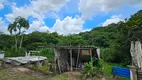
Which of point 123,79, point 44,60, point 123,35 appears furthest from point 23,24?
point 123,79

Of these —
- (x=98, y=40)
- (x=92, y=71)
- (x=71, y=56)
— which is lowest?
(x=92, y=71)

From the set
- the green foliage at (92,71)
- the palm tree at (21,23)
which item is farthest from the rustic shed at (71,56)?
the palm tree at (21,23)

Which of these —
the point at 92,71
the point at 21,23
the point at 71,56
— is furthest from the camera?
the point at 21,23

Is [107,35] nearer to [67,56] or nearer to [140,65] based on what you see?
[67,56]

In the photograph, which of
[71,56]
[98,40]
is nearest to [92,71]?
[71,56]

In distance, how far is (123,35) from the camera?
13.2 m

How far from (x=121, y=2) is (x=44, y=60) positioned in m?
9.79

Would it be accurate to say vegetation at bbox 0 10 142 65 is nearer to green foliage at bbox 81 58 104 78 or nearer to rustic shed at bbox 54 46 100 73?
rustic shed at bbox 54 46 100 73

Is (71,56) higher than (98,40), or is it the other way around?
(98,40)

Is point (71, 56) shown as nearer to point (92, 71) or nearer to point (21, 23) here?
point (92, 71)

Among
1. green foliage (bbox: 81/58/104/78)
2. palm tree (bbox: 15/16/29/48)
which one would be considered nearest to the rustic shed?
green foliage (bbox: 81/58/104/78)

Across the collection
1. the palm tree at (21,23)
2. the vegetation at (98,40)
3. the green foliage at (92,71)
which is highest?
the palm tree at (21,23)

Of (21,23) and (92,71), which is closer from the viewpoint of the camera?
(92,71)

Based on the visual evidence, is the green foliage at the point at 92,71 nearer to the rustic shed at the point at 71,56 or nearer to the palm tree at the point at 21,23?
the rustic shed at the point at 71,56
